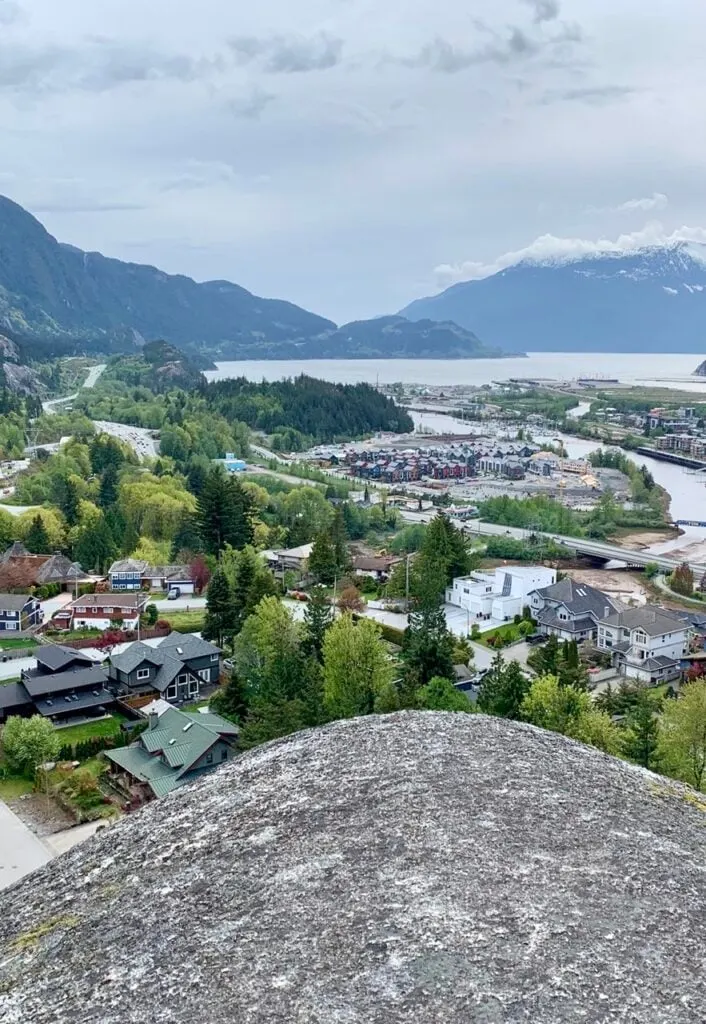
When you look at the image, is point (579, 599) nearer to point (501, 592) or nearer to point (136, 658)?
point (501, 592)

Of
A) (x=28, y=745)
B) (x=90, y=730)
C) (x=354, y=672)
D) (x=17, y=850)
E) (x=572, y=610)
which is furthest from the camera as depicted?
(x=572, y=610)

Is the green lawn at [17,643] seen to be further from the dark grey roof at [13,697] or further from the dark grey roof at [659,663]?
the dark grey roof at [659,663]

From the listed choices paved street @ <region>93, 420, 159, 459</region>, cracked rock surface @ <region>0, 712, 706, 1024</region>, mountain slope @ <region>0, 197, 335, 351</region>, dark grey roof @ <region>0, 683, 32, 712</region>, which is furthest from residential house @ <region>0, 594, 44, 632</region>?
mountain slope @ <region>0, 197, 335, 351</region>

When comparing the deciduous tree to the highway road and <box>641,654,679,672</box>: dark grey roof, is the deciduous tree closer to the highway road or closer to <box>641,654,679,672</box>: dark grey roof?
<box>641,654,679,672</box>: dark grey roof

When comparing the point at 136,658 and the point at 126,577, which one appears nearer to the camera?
the point at 136,658

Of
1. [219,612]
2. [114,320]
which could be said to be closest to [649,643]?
[219,612]

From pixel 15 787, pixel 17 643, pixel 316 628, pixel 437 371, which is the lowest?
pixel 17 643
